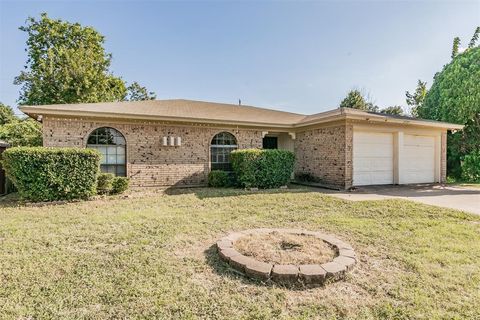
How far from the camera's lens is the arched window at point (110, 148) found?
9836mm

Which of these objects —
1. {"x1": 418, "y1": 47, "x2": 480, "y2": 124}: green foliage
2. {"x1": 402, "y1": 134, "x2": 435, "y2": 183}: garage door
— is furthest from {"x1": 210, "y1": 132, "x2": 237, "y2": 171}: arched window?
{"x1": 418, "y1": 47, "x2": 480, "y2": 124}: green foliage

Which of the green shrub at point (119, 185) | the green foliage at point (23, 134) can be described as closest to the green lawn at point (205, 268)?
the green shrub at point (119, 185)

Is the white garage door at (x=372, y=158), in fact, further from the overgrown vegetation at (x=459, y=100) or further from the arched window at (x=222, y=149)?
the overgrown vegetation at (x=459, y=100)

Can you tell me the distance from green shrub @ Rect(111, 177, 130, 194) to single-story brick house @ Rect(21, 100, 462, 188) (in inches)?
34.9

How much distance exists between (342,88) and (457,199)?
82.0 ft

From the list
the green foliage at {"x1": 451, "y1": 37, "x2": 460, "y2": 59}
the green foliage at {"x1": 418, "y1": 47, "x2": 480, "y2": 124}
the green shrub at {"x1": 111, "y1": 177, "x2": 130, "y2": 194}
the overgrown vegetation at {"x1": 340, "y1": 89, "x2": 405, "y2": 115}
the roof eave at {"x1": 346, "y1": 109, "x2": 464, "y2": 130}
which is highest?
the green foliage at {"x1": 451, "y1": 37, "x2": 460, "y2": 59}

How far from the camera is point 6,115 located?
29.3 metres

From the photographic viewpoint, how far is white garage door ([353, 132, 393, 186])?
10641mm

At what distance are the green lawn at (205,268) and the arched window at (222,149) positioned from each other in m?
5.36

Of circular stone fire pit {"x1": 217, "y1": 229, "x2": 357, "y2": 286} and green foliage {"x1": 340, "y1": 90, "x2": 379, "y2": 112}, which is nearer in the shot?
circular stone fire pit {"x1": 217, "y1": 229, "x2": 357, "y2": 286}

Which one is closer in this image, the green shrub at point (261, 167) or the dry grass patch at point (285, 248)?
the dry grass patch at point (285, 248)

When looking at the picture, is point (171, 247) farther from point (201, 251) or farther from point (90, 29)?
point (90, 29)

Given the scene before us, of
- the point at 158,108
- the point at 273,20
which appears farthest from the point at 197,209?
the point at 273,20

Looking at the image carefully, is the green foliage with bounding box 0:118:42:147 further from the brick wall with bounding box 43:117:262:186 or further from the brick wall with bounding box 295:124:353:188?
the brick wall with bounding box 295:124:353:188
